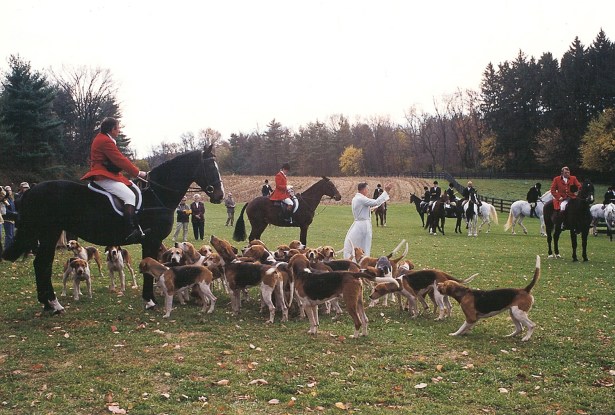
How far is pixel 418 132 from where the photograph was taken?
312ft

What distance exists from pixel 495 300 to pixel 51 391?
5.72 m

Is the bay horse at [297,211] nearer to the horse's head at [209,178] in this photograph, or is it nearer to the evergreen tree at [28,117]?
the horse's head at [209,178]

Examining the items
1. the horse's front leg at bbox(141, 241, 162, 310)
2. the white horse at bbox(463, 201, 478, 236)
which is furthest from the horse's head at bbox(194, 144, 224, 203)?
the white horse at bbox(463, 201, 478, 236)

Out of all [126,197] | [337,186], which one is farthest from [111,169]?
[337,186]

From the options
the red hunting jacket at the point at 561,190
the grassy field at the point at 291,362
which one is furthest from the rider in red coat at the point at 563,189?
the grassy field at the point at 291,362

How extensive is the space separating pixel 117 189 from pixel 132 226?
668mm

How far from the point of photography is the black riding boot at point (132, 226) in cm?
844

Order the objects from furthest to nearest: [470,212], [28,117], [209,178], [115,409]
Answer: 1. [28,117]
2. [470,212]
3. [209,178]
4. [115,409]

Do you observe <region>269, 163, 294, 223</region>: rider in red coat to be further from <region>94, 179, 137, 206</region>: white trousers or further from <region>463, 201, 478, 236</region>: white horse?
<region>463, 201, 478, 236</region>: white horse

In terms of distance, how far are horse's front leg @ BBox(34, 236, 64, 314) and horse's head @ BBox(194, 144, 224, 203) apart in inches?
106

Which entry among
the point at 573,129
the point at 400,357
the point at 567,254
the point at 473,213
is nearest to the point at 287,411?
the point at 400,357

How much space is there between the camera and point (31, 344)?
6.83 m

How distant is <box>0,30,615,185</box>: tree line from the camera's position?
41594 millimetres

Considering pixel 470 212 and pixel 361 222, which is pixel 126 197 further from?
pixel 470 212
